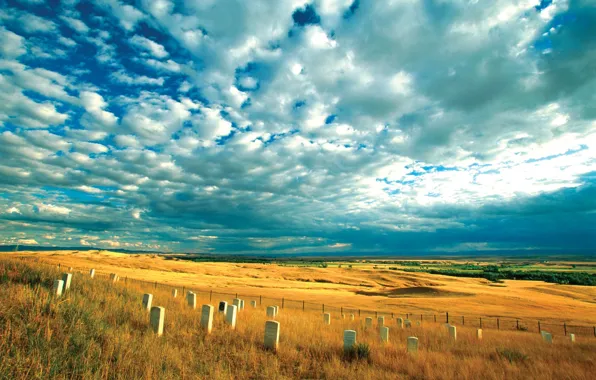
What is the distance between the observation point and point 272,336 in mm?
8859

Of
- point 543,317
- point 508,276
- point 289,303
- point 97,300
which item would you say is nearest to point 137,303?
point 97,300

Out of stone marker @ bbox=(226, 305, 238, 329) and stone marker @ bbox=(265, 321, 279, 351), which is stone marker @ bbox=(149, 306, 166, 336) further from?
stone marker @ bbox=(265, 321, 279, 351)

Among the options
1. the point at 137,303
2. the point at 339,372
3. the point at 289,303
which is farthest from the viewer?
the point at 289,303

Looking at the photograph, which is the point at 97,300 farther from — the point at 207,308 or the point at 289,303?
the point at 289,303

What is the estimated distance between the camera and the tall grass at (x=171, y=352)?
5781mm

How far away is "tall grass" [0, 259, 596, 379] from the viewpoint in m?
5.78

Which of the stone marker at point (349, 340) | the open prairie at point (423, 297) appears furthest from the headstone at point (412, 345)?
the open prairie at point (423, 297)

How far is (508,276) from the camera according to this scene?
9462 centimetres

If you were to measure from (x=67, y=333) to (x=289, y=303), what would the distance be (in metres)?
28.5

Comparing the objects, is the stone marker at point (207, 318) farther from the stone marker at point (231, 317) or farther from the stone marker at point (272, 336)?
the stone marker at point (272, 336)

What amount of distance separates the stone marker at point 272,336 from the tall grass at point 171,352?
0.26 metres

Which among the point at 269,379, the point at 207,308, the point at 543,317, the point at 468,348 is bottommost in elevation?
the point at 543,317

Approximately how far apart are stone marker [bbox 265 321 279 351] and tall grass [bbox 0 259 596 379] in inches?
10.2

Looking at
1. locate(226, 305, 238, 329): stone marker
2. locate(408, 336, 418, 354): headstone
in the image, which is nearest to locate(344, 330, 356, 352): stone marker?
locate(408, 336, 418, 354): headstone
